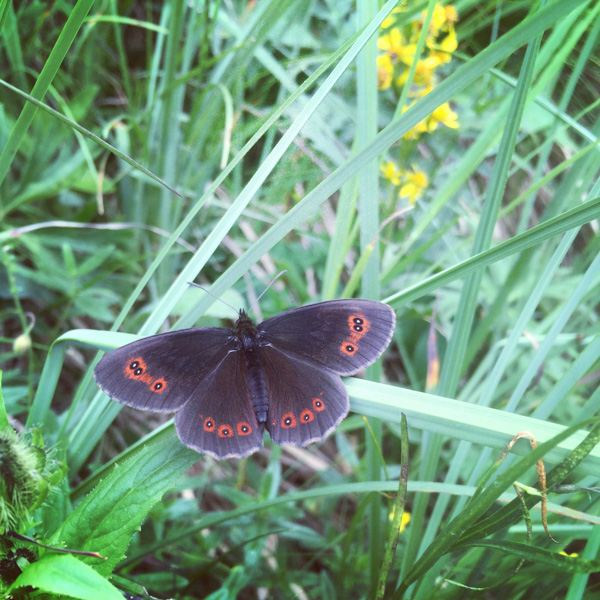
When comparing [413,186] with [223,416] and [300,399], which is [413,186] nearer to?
[300,399]

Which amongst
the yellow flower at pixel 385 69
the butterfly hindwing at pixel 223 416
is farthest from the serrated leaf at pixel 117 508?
the yellow flower at pixel 385 69

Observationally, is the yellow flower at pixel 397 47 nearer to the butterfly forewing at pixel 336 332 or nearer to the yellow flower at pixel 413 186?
the yellow flower at pixel 413 186

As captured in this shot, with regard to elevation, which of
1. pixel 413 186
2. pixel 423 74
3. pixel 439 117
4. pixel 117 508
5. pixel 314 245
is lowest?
pixel 117 508

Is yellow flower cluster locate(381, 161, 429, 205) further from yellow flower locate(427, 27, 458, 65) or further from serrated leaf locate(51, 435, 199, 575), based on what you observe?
serrated leaf locate(51, 435, 199, 575)

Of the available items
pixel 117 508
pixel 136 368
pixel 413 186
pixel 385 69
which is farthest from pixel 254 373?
pixel 385 69

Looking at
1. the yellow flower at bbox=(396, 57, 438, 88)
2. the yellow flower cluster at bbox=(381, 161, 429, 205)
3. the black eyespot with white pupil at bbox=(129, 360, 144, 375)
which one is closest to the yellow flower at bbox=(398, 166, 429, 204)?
the yellow flower cluster at bbox=(381, 161, 429, 205)

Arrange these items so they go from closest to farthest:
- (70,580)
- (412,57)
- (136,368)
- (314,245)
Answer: (70,580)
(136,368)
(412,57)
(314,245)

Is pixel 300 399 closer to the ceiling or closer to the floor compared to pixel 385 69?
closer to the floor
